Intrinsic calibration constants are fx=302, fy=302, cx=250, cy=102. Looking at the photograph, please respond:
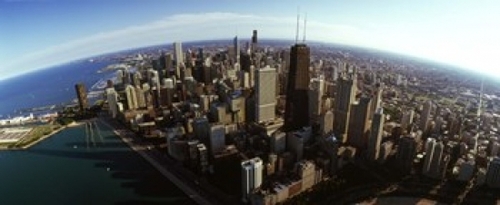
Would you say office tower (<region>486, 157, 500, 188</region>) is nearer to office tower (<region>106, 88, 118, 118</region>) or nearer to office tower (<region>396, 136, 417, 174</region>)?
office tower (<region>396, 136, 417, 174</region>)

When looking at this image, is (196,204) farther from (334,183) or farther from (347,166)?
(347,166)

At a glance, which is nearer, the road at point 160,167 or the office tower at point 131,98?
the road at point 160,167

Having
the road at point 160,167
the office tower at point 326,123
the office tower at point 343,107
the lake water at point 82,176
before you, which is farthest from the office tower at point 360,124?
the lake water at point 82,176

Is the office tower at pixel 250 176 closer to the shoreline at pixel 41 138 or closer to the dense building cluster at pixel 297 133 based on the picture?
the dense building cluster at pixel 297 133

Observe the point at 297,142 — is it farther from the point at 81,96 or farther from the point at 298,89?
the point at 81,96

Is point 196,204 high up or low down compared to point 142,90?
down

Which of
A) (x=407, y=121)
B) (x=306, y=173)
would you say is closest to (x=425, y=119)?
(x=407, y=121)

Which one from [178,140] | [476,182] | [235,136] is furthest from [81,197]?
[476,182]
